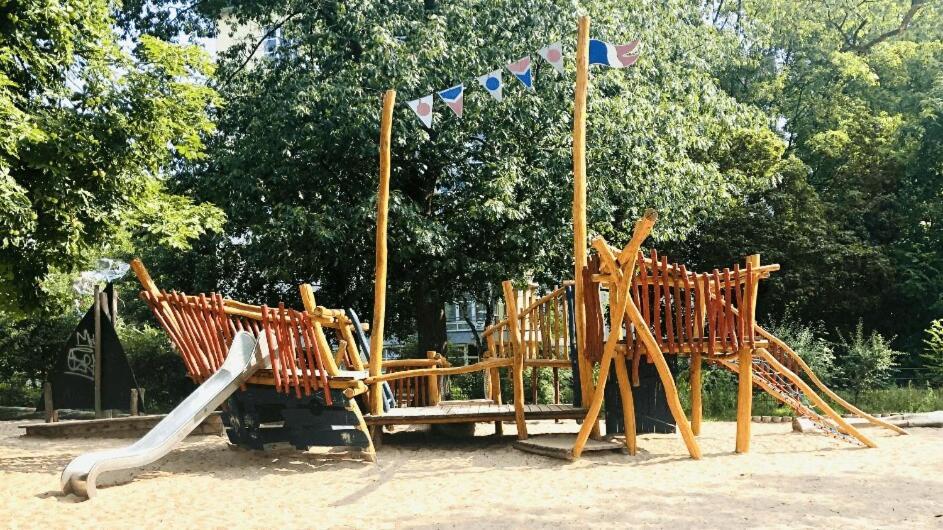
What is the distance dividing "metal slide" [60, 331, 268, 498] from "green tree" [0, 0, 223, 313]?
2.27 metres

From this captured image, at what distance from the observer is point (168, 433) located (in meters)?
7.86

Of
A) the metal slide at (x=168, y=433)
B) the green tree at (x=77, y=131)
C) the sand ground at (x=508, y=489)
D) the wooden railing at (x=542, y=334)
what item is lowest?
the sand ground at (x=508, y=489)

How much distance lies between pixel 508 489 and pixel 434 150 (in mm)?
9374

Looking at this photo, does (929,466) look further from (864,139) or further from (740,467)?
(864,139)

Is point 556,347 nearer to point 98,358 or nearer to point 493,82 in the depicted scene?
point 493,82

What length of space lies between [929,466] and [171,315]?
7.51 meters

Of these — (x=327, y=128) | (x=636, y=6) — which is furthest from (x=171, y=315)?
(x=636, y=6)

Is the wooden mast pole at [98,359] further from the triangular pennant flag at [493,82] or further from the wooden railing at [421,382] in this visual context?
the triangular pennant flag at [493,82]

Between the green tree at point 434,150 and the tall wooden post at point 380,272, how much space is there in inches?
171

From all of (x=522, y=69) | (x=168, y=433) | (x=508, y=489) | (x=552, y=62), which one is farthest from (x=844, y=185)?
(x=168, y=433)

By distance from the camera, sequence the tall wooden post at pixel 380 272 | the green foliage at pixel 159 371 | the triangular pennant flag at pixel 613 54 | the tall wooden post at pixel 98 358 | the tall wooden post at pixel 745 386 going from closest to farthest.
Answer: the tall wooden post at pixel 745 386 < the triangular pennant flag at pixel 613 54 < the tall wooden post at pixel 380 272 < the tall wooden post at pixel 98 358 < the green foliage at pixel 159 371

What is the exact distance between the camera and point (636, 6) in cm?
1703

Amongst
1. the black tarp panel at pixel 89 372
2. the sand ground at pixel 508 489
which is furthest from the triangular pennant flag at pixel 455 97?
the black tarp panel at pixel 89 372

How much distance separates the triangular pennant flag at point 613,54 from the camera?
9516 millimetres
